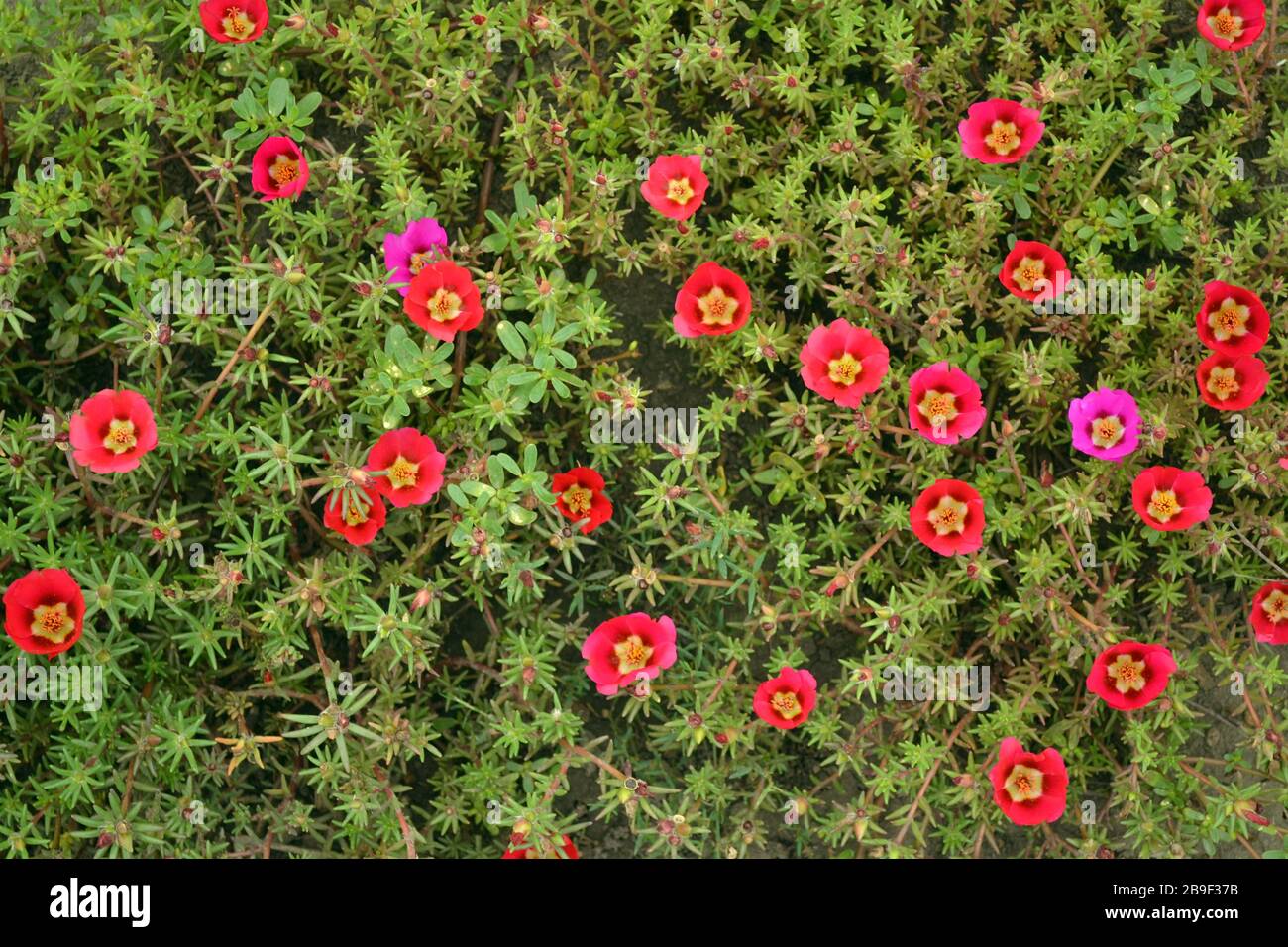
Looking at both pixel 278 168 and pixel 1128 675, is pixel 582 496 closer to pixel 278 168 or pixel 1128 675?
pixel 278 168

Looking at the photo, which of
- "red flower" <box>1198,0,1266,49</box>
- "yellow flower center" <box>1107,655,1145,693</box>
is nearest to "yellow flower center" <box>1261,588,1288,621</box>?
"yellow flower center" <box>1107,655,1145,693</box>

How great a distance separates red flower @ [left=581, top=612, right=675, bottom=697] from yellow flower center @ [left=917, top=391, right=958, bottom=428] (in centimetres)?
97

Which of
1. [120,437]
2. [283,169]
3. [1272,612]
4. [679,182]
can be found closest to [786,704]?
[1272,612]

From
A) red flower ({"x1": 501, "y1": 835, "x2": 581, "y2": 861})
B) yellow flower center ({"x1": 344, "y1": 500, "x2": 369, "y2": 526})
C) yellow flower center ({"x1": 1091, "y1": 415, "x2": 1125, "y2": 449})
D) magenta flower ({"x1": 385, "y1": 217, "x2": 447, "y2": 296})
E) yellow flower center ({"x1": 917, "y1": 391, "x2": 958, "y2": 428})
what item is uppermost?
magenta flower ({"x1": 385, "y1": 217, "x2": 447, "y2": 296})

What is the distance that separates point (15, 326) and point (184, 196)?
71 centimetres

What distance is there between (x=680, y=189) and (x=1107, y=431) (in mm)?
1453

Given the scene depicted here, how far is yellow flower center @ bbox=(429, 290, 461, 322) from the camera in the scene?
128 inches

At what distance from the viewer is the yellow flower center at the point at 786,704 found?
3283 millimetres

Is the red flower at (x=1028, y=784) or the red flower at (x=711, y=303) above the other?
the red flower at (x=711, y=303)

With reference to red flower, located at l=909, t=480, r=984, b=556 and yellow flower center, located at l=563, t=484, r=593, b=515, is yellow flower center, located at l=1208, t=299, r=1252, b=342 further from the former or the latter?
yellow flower center, located at l=563, t=484, r=593, b=515

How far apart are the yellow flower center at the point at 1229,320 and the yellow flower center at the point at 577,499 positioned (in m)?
1.96

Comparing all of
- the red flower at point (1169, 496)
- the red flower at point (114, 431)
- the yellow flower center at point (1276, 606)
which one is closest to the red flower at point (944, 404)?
the red flower at point (1169, 496)

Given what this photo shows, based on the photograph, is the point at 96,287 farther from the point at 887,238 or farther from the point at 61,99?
the point at 887,238

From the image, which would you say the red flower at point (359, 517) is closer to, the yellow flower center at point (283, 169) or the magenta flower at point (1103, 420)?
the yellow flower center at point (283, 169)
